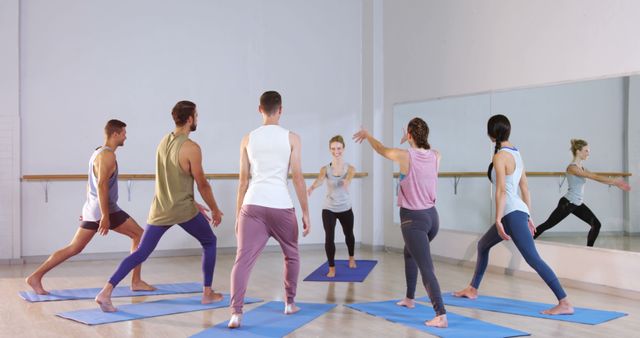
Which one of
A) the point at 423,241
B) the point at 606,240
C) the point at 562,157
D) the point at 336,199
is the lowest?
the point at 606,240

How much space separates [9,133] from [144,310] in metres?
3.59

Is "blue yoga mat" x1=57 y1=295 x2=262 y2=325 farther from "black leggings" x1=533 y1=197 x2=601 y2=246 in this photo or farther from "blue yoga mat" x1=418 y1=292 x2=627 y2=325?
"black leggings" x1=533 y1=197 x2=601 y2=246

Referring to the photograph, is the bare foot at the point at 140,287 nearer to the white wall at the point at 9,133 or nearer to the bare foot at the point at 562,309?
the white wall at the point at 9,133

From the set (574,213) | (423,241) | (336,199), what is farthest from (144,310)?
(574,213)

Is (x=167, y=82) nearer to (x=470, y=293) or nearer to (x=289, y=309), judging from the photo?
(x=289, y=309)

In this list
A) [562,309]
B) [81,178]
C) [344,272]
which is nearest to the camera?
[562,309]

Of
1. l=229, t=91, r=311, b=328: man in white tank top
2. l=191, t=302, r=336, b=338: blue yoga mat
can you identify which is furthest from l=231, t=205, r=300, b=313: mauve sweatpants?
l=191, t=302, r=336, b=338: blue yoga mat

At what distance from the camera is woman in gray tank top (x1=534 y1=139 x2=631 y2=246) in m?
6.21

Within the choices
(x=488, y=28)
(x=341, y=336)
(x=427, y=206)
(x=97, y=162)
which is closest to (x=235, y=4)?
(x=488, y=28)

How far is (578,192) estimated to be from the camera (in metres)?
6.36

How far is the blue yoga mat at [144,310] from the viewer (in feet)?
15.5

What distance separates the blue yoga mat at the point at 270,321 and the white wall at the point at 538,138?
8.51ft

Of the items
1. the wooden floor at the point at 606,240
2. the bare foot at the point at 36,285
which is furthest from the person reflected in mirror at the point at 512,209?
the bare foot at the point at 36,285

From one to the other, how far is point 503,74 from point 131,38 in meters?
4.24
